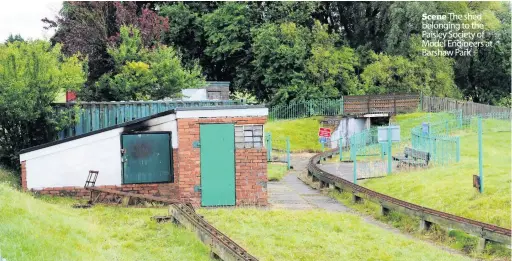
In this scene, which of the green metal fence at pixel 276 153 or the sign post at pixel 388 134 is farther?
the green metal fence at pixel 276 153

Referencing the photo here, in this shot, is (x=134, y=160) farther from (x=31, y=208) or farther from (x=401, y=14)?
(x=401, y=14)

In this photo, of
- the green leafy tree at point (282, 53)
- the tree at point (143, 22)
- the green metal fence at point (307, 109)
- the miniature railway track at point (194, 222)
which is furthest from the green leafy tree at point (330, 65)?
the miniature railway track at point (194, 222)

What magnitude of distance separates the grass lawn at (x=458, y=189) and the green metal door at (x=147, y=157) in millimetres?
6386

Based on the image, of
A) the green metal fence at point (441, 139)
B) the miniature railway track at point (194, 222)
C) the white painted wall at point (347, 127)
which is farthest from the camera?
the white painted wall at point (347, 127)

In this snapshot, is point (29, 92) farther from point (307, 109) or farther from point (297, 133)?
point (307, 109)

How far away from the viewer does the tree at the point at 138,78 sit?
24.8 meters

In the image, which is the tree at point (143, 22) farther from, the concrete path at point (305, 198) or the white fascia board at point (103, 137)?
the white fascia board at point (103, 137)

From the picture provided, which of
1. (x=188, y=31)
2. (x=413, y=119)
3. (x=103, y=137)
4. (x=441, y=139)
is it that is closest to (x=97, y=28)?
(x=103, y=137)

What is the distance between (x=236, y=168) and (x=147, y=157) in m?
2.25

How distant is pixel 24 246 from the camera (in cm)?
845

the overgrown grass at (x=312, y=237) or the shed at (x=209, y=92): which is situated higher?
the shed at (x=209, y=92)

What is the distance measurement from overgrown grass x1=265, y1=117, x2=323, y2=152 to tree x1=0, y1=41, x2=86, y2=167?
18.4 metres

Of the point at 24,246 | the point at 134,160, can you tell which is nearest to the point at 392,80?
the point at 134,160

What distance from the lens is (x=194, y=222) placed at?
1110cm
